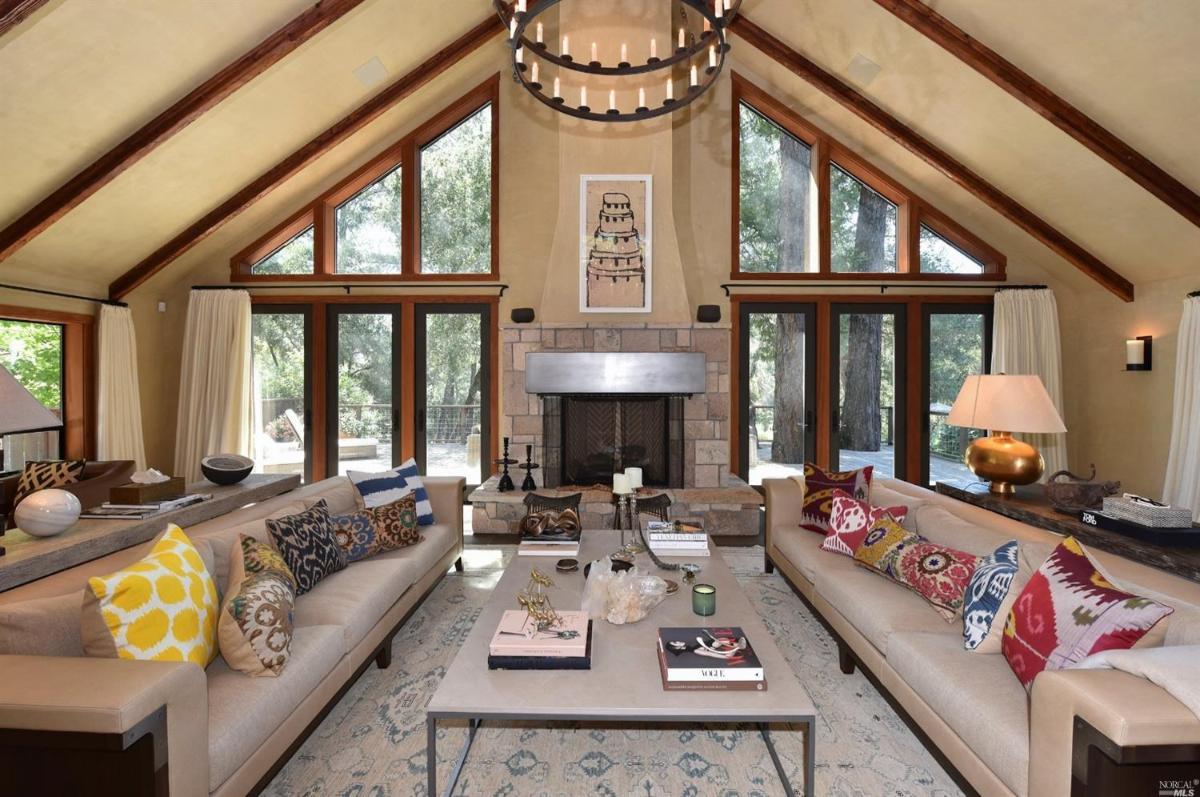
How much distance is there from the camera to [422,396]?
6289mm

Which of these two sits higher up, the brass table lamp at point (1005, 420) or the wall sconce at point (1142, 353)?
the wall sconce at point (1142, 353)

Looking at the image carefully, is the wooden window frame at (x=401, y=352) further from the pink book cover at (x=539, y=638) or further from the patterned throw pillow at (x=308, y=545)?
the pink book cover at (x=539, y=638)

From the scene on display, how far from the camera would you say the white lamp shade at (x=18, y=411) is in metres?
2.00

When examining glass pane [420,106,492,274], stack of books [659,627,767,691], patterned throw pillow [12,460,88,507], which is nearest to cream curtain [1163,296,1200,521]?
stack of books [659,627,767,691]

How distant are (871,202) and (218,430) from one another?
7.09 m

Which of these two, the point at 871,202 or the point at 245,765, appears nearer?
the point at 245,765

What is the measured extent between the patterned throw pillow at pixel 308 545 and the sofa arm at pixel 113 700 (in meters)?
1.02

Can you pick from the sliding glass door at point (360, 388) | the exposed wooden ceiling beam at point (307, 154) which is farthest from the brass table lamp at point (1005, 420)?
the sliding glass door at point (360, 388)

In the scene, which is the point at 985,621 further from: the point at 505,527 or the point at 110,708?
the point at 505,527

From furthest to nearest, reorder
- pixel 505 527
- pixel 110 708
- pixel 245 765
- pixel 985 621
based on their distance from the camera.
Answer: pixel 505 527 → pixel 985 621 → pixel 245 765 → pixel 110 708

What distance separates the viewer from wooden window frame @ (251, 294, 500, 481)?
20.4ft

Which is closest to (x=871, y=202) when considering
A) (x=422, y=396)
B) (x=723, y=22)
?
(x=723, y=22)

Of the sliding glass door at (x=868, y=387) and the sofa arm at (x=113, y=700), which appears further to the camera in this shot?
the sliding glass door at (x=868, y=387)

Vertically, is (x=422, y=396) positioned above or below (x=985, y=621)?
above
